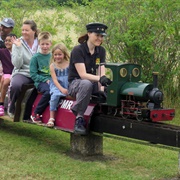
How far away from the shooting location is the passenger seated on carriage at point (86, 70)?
23.5ft

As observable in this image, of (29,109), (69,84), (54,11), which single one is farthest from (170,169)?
(54,11)

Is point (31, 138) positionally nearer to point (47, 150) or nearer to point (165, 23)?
point (47, 150)

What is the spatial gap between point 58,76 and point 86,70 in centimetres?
63

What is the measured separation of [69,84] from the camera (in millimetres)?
7551

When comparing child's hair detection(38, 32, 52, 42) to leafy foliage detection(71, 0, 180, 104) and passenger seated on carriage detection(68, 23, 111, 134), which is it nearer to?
passenger seated on carriage detection(68, 23, 111, 134)

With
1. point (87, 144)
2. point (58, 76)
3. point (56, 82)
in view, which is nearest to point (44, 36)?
point (58, 76)

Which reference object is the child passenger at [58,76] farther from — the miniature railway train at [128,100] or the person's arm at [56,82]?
the miniature railway train at [128,100]

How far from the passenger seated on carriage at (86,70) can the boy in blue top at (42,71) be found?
0.79 m

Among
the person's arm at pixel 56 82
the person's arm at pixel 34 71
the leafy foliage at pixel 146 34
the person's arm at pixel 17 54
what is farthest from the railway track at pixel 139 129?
the leafy foliage at pixel 146 34

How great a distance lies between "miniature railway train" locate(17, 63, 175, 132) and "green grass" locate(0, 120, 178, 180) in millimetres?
532

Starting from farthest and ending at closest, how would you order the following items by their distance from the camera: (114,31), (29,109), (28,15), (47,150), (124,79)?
(28,15) < (114,31) < (29,109) < (47,150) < (124,79)

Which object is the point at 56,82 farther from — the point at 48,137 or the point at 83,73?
the point at 48,137

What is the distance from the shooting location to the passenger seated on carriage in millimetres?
7156

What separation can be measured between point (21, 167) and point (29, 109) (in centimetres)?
168
